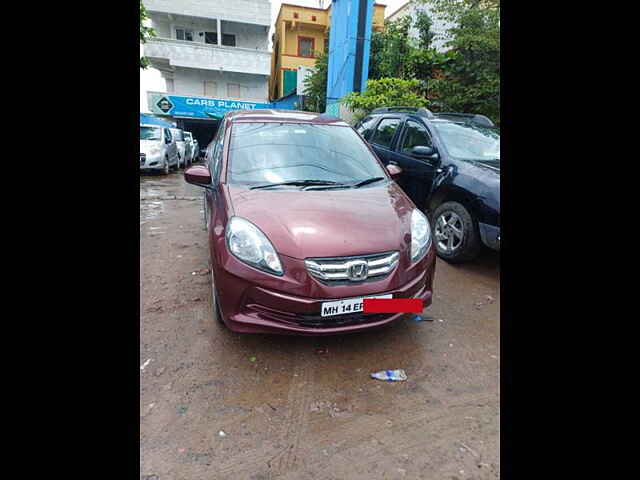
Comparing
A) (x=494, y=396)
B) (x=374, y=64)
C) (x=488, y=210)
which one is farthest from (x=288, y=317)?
(x=374, y=64)

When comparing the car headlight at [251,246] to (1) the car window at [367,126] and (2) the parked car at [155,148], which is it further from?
(2) the parked car at [155,148]

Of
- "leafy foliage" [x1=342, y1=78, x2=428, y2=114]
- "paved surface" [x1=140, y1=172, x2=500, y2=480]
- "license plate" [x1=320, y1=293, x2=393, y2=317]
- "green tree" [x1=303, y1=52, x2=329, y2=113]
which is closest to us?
"paved surface" [x1=140, y1=172, x2=500, y2=480]

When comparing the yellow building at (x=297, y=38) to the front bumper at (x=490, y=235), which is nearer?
the front bumper at (x=490, y=235)

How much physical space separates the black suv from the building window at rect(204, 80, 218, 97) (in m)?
22.0

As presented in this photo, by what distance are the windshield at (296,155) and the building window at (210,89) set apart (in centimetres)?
2327

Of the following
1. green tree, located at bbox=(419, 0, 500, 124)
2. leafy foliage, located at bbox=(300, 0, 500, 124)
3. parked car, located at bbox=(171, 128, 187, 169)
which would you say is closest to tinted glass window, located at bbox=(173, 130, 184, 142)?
parked car, located at bbox=(171, 128, 187, 169)

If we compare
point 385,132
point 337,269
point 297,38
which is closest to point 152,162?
point 385,132

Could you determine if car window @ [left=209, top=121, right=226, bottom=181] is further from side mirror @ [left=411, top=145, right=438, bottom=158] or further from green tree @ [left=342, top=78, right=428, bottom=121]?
green tree @ [left=342, top=78, right=428, bottom=121]

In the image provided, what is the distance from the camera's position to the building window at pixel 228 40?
25.0 metres

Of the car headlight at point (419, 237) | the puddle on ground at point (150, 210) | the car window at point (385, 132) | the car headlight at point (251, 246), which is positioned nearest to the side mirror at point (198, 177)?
the car headlight at point (251, 246)

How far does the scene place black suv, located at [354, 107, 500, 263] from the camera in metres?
3.73

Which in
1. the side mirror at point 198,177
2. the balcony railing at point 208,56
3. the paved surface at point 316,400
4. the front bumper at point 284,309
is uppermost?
the balcony railing at point 208,56
